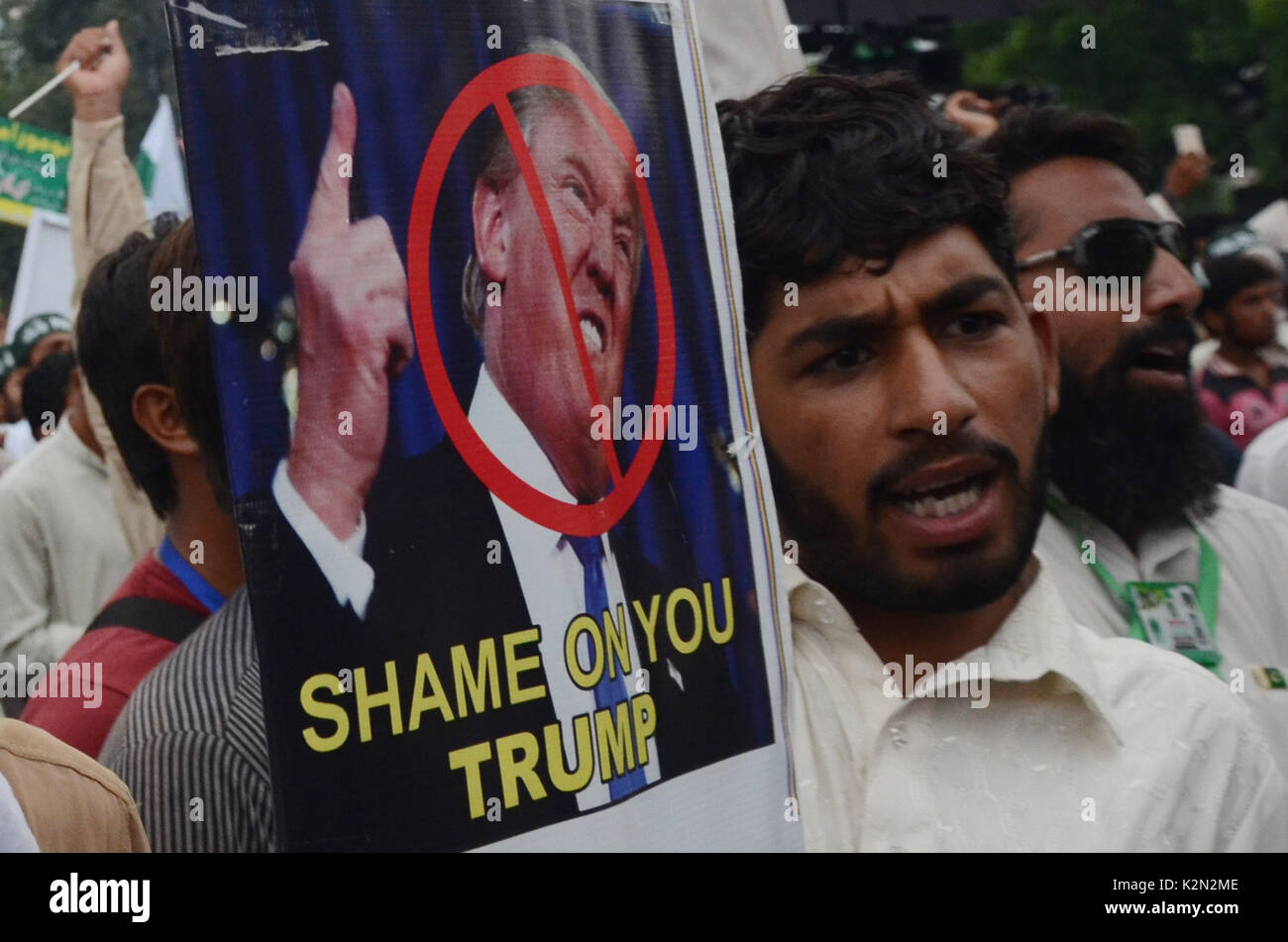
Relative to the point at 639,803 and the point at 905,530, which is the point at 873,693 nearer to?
the point at 905,530

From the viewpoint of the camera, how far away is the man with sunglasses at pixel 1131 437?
3234mm

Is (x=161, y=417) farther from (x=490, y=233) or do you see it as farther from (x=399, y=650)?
(x=399, y=650)

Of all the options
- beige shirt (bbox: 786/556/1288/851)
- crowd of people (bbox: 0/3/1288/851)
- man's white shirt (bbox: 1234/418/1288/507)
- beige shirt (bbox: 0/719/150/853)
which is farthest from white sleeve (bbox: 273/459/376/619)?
man's white shirt (bbox: 1234/418/1288/507)

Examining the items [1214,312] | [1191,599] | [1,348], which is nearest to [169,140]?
[1,348]

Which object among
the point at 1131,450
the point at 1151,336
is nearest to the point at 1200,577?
the point at 1131,450

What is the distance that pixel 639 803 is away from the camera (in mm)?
1886

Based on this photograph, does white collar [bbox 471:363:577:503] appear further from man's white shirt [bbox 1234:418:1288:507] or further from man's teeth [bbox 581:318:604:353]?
man's white shirt [bbox 1234:418:1288:507]

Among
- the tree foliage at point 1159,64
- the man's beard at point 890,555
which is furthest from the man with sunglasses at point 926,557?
the tree foliage at point 1159,64

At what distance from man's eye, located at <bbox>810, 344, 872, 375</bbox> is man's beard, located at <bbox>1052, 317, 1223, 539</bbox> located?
1.18m

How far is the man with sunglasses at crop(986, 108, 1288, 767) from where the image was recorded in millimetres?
3234

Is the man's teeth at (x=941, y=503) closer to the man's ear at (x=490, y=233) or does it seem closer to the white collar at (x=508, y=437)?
the white collar at (x=508, y=437)
